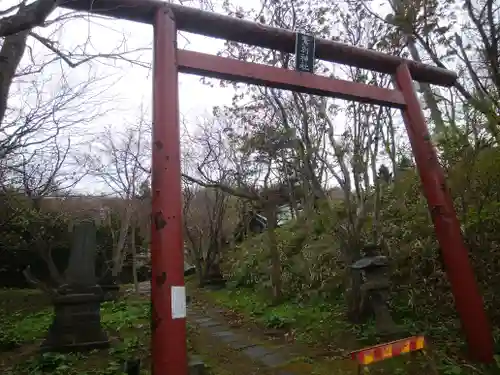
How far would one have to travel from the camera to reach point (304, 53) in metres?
4.92

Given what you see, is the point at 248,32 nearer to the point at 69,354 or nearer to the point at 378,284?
the point at 378,284

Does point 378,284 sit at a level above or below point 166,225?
below

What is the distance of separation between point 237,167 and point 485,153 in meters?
6.97

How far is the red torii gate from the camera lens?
3407mm

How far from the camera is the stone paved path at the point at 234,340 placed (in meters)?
5.49

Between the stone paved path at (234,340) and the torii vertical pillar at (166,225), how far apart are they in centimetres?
213

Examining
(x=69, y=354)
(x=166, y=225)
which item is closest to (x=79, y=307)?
(x=69, y=354)

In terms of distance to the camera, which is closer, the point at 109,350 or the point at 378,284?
the point at 378,284

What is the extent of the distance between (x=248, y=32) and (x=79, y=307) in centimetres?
538

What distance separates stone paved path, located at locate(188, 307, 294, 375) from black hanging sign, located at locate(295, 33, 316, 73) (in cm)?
381

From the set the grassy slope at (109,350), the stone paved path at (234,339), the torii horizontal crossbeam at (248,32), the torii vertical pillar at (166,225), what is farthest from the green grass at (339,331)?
the torii horizontal crossbeam at (248,32)

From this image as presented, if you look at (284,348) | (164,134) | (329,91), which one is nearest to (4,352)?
(284,348)

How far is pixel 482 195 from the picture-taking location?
5582 millimetres

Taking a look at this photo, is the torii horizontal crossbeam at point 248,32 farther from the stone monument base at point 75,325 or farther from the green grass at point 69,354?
the stone monument base at point 75,325
